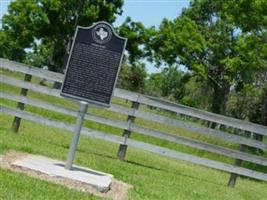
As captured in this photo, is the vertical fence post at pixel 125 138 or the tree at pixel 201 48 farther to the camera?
the tree at pixel 201 48

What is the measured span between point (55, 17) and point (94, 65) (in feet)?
122

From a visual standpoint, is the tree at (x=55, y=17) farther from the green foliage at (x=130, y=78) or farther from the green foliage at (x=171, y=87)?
the green foliage at (x=130, y=78)

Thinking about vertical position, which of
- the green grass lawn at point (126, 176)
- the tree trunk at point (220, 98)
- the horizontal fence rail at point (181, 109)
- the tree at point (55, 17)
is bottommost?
the green grass lawn at point (126, 176)

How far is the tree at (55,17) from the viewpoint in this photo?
1727 inches

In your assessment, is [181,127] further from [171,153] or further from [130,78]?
[130,78]

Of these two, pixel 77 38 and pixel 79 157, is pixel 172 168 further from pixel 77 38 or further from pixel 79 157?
pixel 77 38

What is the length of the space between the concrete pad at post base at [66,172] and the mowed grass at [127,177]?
0.42 m

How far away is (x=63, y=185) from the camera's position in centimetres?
777

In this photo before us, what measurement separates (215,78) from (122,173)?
40.9m

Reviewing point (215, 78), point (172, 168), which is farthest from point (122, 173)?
point (215, 78)

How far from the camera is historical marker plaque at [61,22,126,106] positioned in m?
8.84

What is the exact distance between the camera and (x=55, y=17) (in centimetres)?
4512

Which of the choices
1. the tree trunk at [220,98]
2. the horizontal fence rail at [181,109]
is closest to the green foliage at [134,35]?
the tree trunk at [220,98]

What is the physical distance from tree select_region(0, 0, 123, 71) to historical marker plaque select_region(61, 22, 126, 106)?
34.1m
